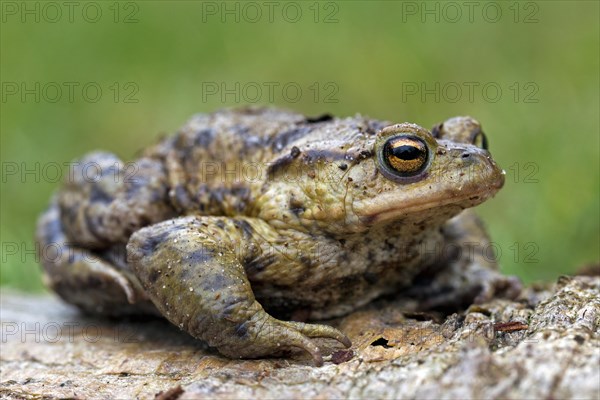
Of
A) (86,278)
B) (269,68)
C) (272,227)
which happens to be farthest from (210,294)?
(269,68)

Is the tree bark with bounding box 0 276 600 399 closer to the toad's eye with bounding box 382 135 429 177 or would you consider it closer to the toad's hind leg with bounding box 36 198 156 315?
the toad's hind leg with bounding box 36 198 156 315

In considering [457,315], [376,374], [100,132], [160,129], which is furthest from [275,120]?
[100,132]

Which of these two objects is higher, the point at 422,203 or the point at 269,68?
the point at 269,68

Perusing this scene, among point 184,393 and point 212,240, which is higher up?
point 212,240

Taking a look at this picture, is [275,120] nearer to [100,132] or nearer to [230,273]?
[230,273]

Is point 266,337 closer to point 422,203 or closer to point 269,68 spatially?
point 422,203

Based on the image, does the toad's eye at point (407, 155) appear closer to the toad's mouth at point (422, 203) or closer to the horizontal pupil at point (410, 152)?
the horizontal pupil at point (410, 152)
